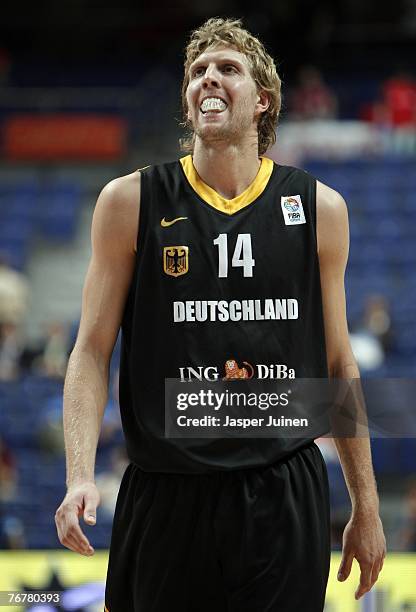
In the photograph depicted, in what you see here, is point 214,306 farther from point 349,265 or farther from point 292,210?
point 349,265

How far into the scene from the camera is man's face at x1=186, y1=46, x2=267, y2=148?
288 cm

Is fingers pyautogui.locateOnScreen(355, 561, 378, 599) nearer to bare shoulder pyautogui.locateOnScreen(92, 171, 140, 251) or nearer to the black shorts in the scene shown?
the black shorts

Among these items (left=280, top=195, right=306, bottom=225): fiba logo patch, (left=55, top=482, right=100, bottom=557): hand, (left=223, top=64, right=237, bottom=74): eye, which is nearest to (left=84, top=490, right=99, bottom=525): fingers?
(left=55, top=482, right=100, bottom=557): hand

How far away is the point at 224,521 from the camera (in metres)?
2.61

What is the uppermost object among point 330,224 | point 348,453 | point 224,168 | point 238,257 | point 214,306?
point 224,168

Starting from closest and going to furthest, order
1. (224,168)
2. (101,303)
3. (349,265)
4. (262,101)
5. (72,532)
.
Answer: (72,532) < (101,303) < (224,168) < (262,101) < (349,265)

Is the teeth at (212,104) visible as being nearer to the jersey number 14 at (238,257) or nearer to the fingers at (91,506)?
the jersey number 14 at (238,257)

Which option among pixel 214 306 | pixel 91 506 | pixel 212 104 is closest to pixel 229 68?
pixel 212 104

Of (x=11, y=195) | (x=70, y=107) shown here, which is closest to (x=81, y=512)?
(x=11, y=195)

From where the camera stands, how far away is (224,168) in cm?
291

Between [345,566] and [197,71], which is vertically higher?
[197,71]

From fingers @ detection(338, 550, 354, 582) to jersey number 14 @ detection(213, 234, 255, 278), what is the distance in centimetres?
82

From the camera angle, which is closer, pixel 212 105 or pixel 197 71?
pixel 212 105

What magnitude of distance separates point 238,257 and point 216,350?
252mm
